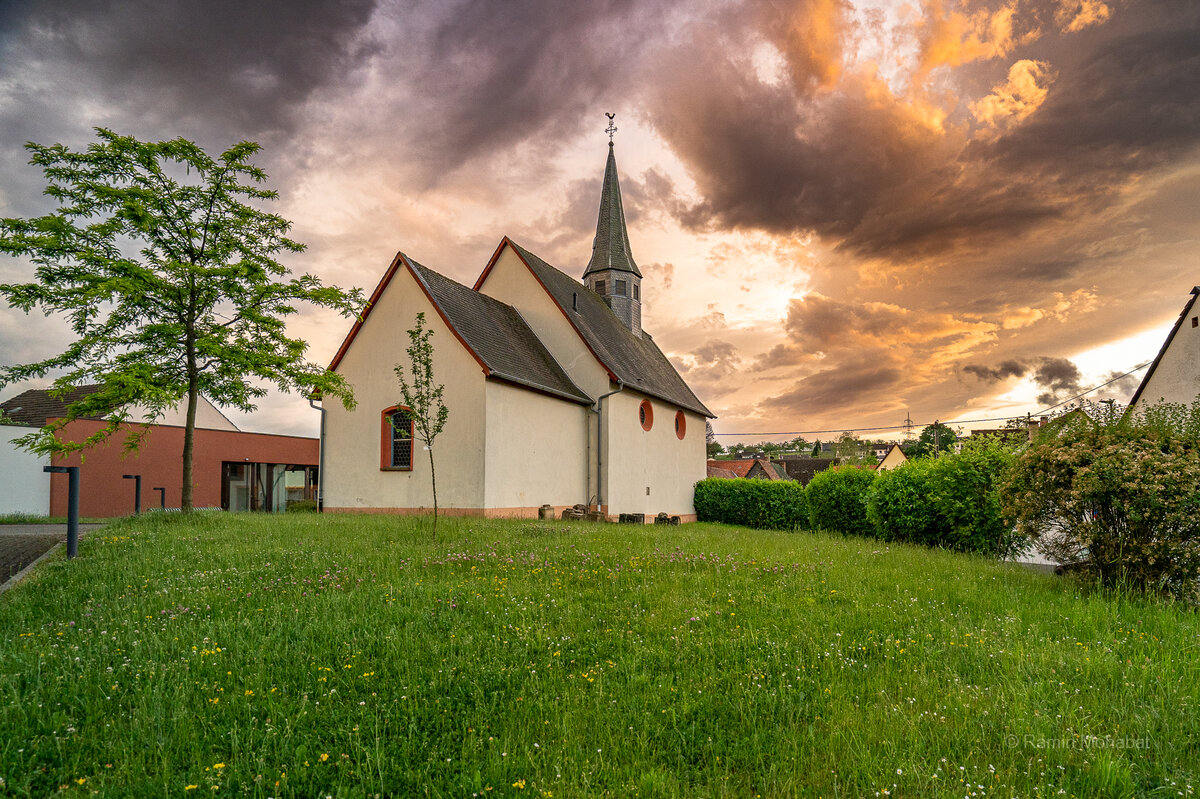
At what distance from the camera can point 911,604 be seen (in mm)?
6012

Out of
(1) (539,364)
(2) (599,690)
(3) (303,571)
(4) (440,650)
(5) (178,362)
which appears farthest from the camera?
(1) (539,364)

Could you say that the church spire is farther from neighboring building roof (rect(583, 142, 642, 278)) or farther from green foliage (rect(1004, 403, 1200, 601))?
green foliage (rect(1004, 403, 1200, 601))

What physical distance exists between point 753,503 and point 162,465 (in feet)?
76.4

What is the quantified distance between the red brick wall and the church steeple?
54.4 feet

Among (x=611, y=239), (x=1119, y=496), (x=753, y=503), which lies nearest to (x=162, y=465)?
(x=611, y=239)

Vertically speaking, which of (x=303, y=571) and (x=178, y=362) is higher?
(x=178, y=362)

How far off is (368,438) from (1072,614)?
15.7m

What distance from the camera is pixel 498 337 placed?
1789 centimetres

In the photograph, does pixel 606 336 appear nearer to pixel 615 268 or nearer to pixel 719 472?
pixel 615 268

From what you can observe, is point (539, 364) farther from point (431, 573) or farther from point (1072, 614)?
point (1072, 614)

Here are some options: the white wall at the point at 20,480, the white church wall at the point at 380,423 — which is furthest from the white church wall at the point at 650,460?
the white wall at the point at 20,480

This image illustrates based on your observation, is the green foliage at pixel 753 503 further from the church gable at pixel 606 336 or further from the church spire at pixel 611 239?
the church spire at pixel 611 239

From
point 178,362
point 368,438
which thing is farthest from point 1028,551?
point 178,362

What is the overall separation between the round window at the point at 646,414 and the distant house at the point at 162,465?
15505 millimetres
